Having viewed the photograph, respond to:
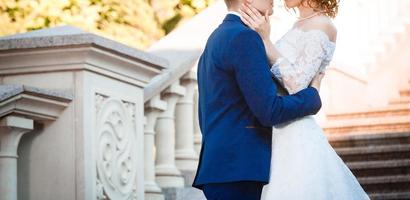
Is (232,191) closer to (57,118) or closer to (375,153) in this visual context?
(57,118)

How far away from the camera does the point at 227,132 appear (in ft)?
14.9

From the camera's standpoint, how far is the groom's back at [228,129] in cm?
451

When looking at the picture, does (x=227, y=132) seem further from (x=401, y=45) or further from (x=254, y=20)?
(x=401, y=45)

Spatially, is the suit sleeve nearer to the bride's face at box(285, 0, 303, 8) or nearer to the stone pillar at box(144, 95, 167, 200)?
the bride's face at box(285, 0, 303, 8)

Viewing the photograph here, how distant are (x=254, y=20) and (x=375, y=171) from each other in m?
5.91

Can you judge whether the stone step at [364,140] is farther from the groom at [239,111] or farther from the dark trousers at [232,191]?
the dark trousers at [232,191]

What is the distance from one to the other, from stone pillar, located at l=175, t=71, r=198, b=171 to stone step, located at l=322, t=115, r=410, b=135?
3.52m

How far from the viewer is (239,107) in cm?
457

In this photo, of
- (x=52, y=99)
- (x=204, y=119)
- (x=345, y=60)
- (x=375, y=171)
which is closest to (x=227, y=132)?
(x=204, y=119)

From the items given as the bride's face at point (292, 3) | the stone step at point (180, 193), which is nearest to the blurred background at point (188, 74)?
the stone step at point (180, 193)

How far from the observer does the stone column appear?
561cm

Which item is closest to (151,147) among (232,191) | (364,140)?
(232,191)

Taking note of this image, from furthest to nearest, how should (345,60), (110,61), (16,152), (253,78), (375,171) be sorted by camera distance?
(345,60)
(375,171)
(110,61)
(16,152)
(253,78)

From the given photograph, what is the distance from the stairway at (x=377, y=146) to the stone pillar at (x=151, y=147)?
8.78 feet
